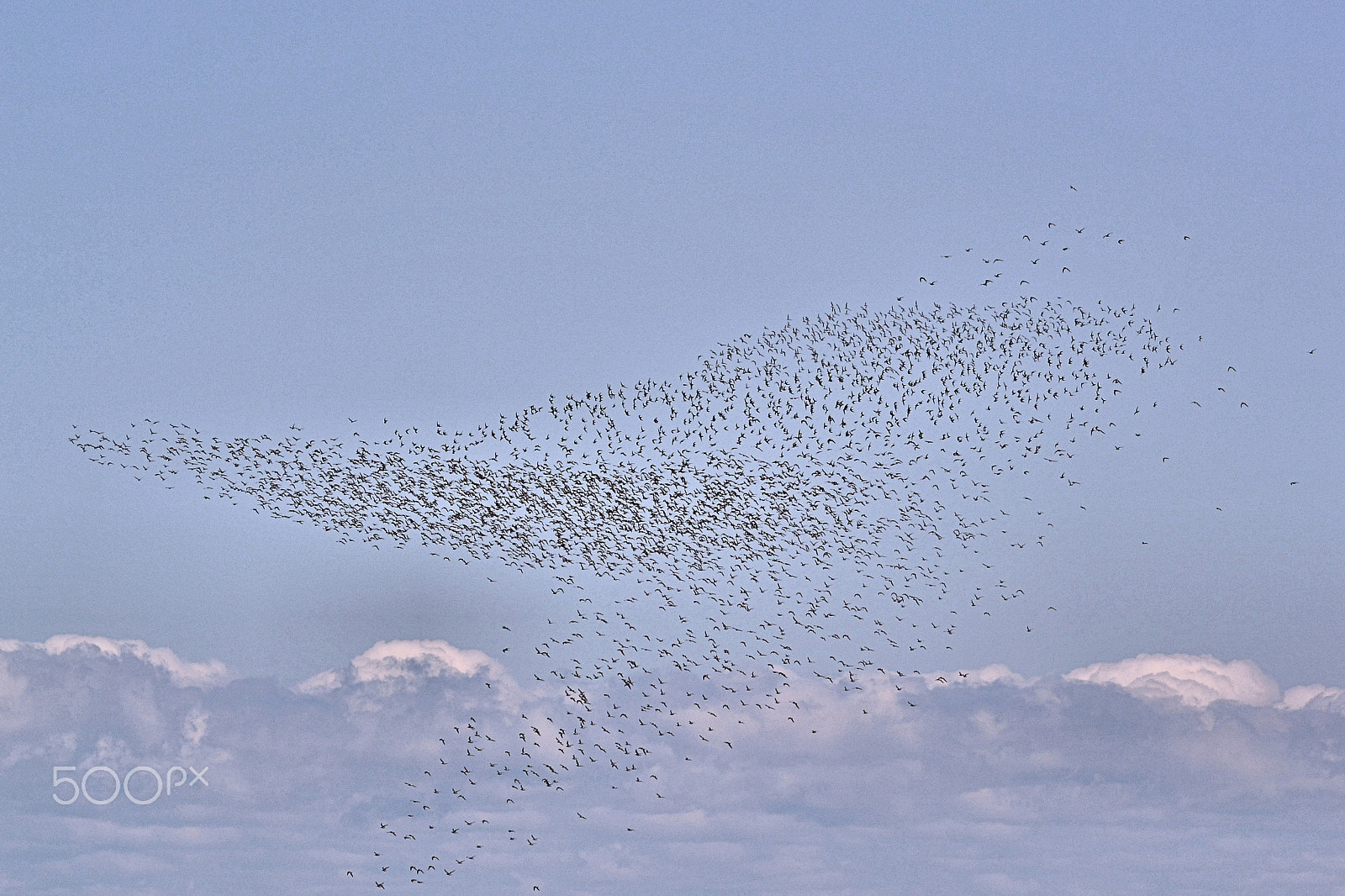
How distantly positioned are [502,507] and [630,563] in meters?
5.62

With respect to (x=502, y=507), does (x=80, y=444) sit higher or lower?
higher

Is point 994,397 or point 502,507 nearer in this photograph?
point 994,397

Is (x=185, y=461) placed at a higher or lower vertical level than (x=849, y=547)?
higher

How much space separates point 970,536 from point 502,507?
1852 cm

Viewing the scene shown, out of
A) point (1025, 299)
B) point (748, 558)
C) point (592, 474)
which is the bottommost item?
point (748, 558)

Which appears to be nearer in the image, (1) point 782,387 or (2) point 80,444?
(1) point 782,387

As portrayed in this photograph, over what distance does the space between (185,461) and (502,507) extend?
42.4ft

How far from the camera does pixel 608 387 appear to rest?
2148 inches

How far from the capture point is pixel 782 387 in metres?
53.9

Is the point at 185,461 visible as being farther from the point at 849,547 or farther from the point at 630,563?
the point at 849,547

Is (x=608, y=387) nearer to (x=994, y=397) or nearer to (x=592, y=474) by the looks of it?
(x=592, y=474)

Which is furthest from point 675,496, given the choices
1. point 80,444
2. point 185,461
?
point 80,444

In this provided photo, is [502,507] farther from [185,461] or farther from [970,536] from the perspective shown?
[970,536]

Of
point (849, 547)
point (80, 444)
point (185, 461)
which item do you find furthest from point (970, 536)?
point (80, 444)
